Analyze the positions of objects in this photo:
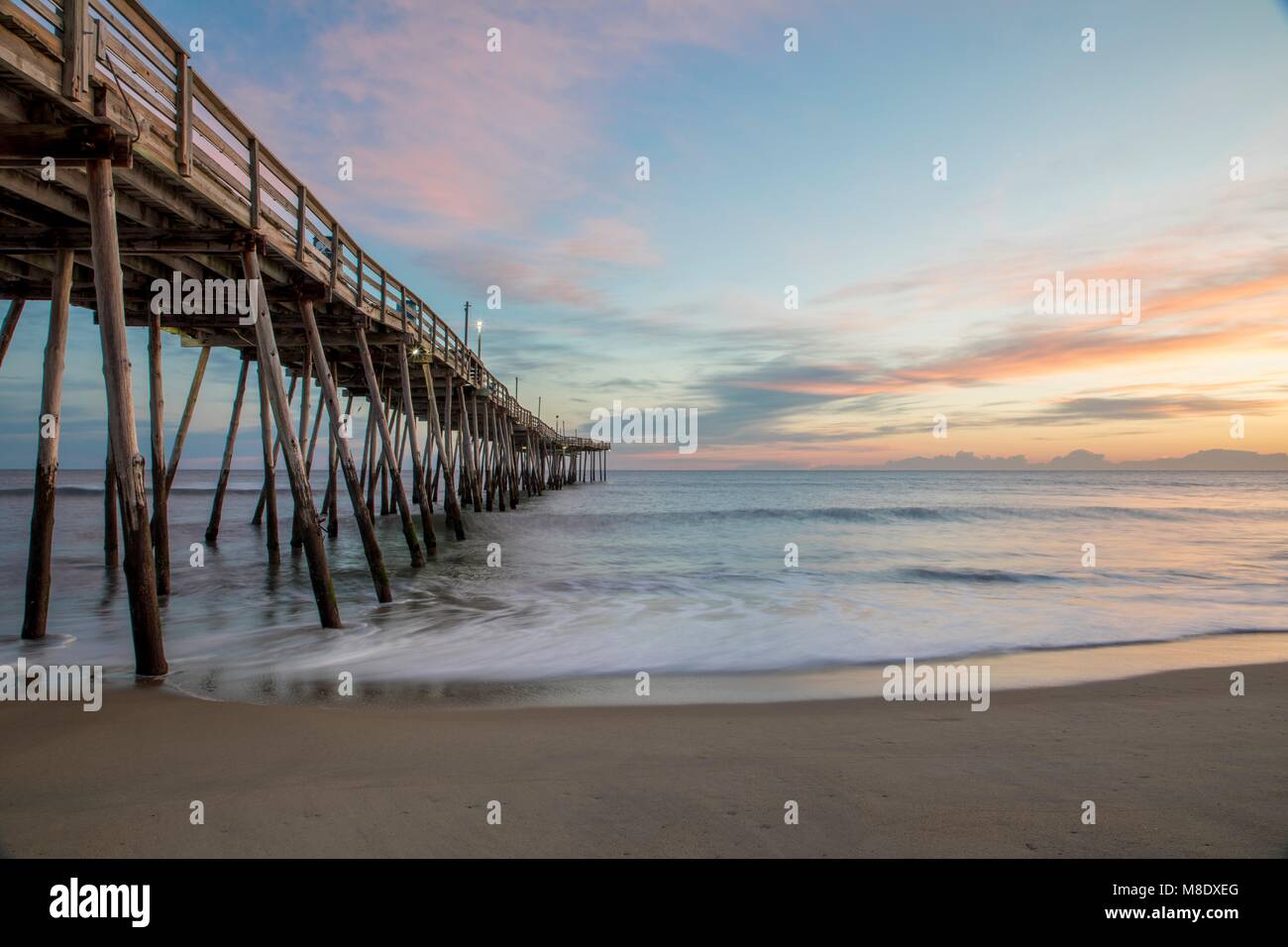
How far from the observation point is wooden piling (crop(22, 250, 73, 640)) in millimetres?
7082

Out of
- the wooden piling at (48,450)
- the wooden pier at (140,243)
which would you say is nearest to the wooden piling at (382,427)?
the wooden pier at (140,243)

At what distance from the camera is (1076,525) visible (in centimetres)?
3108

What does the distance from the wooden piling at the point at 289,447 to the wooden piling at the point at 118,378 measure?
182cm

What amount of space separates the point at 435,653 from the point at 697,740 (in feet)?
14.1

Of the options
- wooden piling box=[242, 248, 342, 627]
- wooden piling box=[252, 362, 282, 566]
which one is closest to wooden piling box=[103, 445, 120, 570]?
wooden piling box=[252, 362, 282, 566]

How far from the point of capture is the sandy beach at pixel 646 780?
309 centimetres

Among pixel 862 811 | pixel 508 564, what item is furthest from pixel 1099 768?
pixel 508 564

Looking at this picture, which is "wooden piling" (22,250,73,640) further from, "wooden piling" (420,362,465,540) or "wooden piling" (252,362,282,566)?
"wooden piling" (420,362,465,540)

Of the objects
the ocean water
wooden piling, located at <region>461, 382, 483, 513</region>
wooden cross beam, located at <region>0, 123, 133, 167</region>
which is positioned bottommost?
the ocean water

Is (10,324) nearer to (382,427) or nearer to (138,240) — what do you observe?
(138,240)

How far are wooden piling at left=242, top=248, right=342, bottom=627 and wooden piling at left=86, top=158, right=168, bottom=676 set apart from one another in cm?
182

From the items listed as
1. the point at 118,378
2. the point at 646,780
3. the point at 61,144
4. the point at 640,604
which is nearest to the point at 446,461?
the point at 640,604

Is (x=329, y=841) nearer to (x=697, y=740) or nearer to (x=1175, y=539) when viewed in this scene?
(x=697, y=740)

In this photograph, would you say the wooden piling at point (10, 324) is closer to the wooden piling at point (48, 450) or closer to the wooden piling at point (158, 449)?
the wooden piling at point (158, 449)
